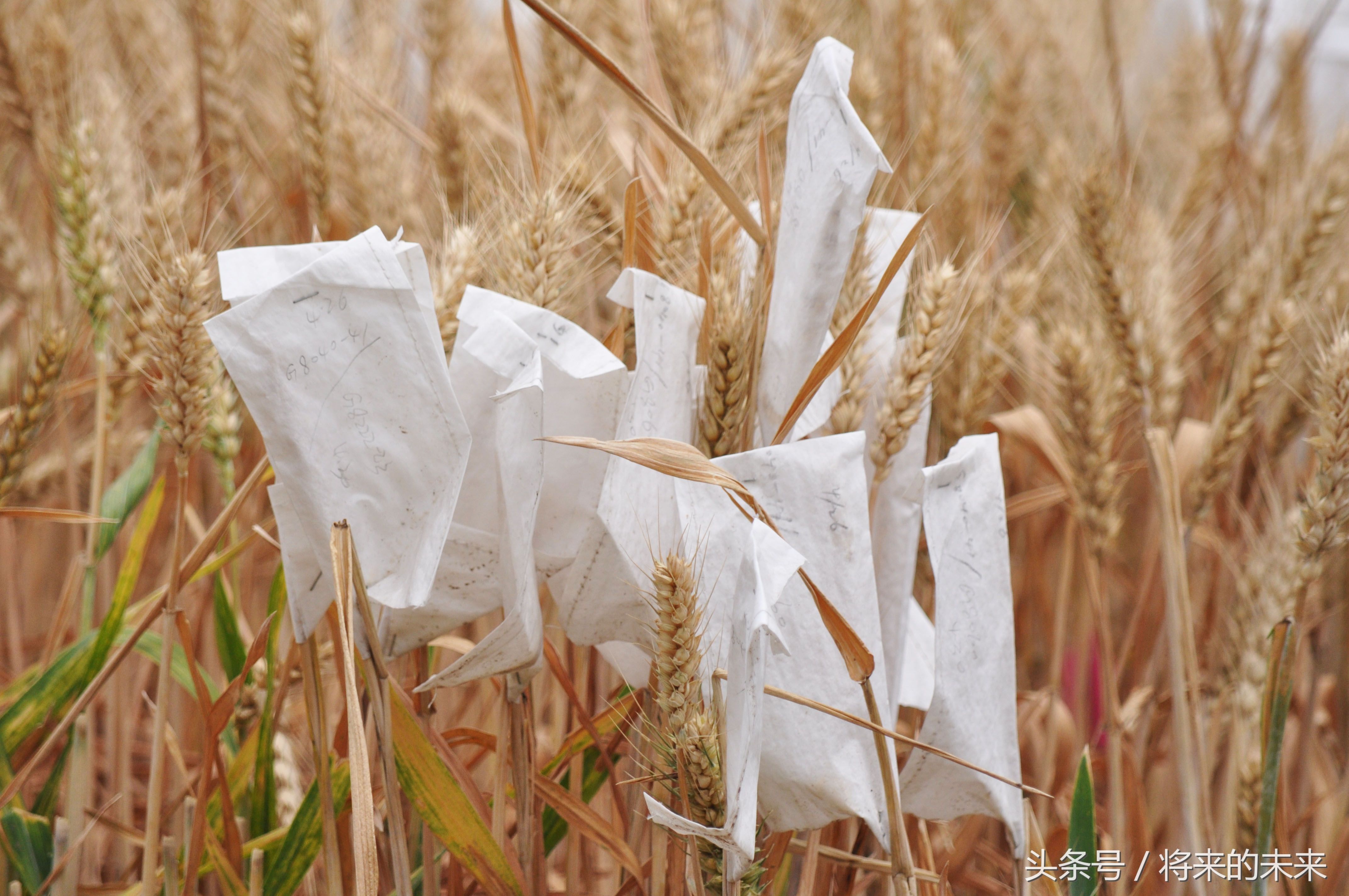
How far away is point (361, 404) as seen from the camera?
412 millimetres

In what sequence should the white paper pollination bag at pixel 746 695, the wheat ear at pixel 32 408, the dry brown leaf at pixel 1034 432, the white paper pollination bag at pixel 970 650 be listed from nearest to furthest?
the white paper pollination bag at pixel 746 695
the white paper pollination bag at pixel 970 650
the wheat ear at pixel 32 408
the dry brown leaf at pixel 1034 432

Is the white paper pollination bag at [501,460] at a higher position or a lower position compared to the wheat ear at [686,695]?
higher

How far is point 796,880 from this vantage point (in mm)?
587

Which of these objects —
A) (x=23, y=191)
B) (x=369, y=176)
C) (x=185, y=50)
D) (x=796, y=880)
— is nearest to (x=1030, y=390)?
(x=796, y=880)

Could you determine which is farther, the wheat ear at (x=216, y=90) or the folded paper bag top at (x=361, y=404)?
the wheat ear at (x=216, y=90)

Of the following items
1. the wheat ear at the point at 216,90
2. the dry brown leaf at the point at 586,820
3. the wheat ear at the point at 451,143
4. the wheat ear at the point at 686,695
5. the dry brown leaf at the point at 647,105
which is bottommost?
the dry brown leaf at the point at 586,820

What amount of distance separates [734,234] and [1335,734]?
0.96 meters

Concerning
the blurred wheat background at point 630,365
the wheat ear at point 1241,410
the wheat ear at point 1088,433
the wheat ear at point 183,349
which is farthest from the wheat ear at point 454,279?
the wheat ear at point 1241,410

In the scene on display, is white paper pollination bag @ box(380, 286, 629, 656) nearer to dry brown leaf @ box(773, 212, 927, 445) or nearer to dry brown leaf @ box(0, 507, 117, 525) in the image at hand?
dry brown leaf @ box(773, 212, 927, 445)

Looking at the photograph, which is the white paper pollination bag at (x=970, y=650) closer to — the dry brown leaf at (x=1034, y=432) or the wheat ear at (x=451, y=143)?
the dry brown leaf at (x=1034, y=432)

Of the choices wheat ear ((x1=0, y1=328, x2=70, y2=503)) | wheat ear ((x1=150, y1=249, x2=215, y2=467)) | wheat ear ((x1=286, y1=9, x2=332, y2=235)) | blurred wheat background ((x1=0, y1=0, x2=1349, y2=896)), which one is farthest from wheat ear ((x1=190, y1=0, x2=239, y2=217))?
wheat ear ((x1=150, y1=249, x2=215, y2=467))

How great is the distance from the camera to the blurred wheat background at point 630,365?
526 millimetres

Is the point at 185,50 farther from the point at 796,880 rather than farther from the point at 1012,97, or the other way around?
the point at 796,880

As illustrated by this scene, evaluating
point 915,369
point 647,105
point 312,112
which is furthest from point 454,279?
point 312,112
